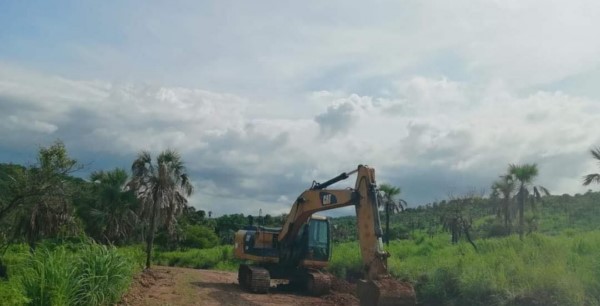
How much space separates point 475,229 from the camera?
178ft

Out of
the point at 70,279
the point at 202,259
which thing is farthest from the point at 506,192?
the point at 70,279

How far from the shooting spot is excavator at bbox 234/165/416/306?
15.8 meters

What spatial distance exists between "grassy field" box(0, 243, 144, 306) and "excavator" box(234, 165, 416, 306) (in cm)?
570


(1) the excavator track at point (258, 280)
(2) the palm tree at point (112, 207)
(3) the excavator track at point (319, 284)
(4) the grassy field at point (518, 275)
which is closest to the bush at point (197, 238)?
(2) the palm tree at point (112, 207)

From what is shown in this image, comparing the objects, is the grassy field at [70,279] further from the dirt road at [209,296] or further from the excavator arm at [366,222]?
the excavator arm at [366,222]

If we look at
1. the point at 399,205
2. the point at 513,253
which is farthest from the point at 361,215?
the point at 399,205

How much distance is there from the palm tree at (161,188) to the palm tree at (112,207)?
5.62 meters

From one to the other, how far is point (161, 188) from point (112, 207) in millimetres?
11002

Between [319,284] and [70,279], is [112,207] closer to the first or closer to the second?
[319,284]

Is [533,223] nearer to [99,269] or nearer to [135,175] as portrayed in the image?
[135,175]

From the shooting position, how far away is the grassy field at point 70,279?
37.6 ft

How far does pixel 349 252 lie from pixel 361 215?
47.3ft

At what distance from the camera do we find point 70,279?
1230cm

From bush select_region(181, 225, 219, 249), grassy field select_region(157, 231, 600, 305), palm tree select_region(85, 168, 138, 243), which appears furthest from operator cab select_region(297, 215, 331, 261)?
bush select_region(181, 225, 219, 249)
